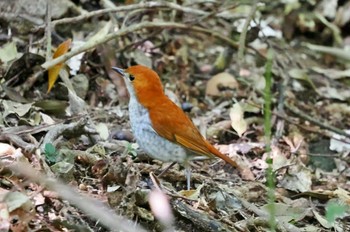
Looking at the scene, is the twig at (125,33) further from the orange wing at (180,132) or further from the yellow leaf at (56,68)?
the orange wing at (180,132)

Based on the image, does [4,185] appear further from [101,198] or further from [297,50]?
[297,50]

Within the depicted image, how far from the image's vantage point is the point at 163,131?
4461mm

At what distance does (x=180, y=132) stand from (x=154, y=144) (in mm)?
165

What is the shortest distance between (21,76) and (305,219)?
2198mm

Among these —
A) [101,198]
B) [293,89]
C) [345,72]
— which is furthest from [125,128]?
[345,72]

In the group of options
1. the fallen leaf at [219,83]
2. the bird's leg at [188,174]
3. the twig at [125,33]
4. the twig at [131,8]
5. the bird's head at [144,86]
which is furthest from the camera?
the fallen leaf at [219,83]

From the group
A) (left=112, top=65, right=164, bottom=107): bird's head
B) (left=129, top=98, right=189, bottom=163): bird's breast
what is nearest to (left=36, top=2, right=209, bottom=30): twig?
(left=112, top=65, right=164, bottom=107): bird's head

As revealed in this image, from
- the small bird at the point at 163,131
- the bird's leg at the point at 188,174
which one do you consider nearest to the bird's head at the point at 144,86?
the small bird at the point at 163,131

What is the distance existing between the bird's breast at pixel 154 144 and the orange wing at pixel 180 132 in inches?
1.1

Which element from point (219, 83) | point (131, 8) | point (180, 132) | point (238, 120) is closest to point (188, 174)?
point (180, 132)

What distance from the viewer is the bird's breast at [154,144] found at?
4414 millimetres

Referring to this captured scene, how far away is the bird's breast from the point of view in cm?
441

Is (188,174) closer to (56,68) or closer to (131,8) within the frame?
(56,68)

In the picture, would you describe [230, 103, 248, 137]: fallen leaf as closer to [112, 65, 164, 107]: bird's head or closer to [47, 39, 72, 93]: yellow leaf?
[112, 65, 164, 107]: bird's head
